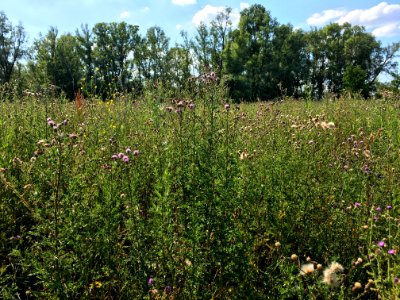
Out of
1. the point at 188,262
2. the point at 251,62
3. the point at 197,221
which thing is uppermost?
the point at 251,62

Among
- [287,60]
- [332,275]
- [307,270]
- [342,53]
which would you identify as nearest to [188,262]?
[307,270]

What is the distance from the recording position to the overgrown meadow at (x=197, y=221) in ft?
6.64

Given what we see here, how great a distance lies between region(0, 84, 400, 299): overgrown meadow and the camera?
2.03 m

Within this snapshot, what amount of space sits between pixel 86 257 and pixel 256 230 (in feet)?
4.38

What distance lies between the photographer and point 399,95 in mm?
7094

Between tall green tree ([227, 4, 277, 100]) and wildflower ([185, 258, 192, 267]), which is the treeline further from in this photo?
wildflower ([185, 258, 192, 267])

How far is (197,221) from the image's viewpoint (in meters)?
2.23

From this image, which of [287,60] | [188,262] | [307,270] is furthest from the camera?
[287,60]

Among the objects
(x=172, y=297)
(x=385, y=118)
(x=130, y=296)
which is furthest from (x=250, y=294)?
(x=385, y=118)

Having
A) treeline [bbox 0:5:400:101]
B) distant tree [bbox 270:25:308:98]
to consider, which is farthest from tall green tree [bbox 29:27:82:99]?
distant tree [bbox 270:25:308:98]

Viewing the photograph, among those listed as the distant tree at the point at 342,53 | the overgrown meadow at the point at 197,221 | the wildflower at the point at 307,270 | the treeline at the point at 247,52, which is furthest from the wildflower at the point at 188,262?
the distant tree at the point at 342,53

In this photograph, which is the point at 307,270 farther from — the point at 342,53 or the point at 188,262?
the point at 342,53

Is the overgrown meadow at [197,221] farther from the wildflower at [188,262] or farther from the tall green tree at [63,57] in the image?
the tall green tree at [63,57]

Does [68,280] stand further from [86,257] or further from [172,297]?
[172,297]
